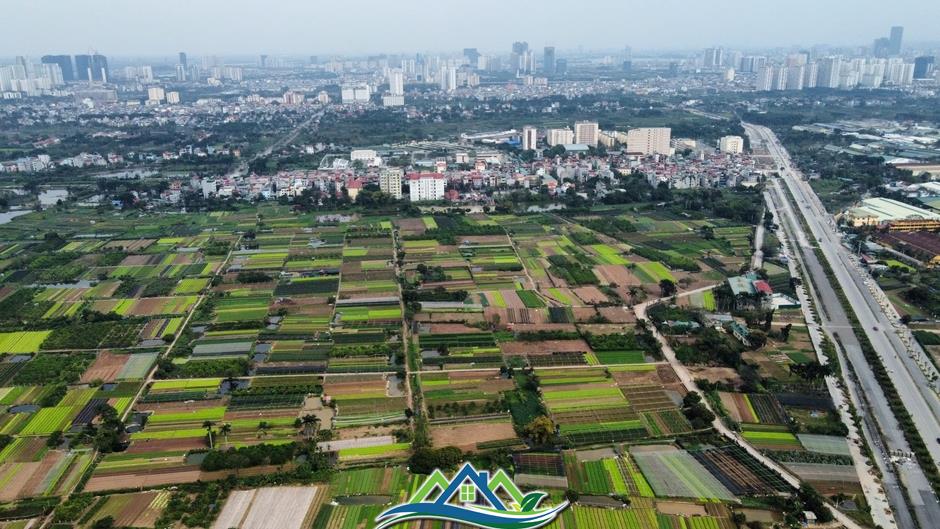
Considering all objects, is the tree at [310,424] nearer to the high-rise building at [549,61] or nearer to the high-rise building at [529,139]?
the high-rise building at [529,139]

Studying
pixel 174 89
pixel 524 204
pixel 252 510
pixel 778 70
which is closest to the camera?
pixel 252 510

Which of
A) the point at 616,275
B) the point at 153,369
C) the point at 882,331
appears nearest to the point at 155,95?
the point at 153,369

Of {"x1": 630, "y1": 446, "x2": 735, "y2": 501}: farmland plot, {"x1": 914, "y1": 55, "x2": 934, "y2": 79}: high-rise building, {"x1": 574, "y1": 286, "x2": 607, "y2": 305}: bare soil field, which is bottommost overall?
{"x1": 630, "y1": 446, "x2": 735, "y2": 501}: farmland plot

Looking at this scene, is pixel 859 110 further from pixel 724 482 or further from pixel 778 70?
pixel 724 482

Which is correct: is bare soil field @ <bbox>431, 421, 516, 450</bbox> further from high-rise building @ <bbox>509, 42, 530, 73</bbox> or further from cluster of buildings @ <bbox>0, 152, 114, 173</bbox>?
high-rise building @ <bbox>509, 42, 530, 73</bbox>

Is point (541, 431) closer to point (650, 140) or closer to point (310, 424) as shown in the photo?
point (310, 424)

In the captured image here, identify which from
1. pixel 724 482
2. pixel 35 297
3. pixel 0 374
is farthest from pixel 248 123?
pixel 724 482

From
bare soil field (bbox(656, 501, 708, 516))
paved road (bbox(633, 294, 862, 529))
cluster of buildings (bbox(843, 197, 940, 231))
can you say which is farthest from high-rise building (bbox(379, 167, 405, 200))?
bare soil field (bbox(656, 501, 708, 516))
